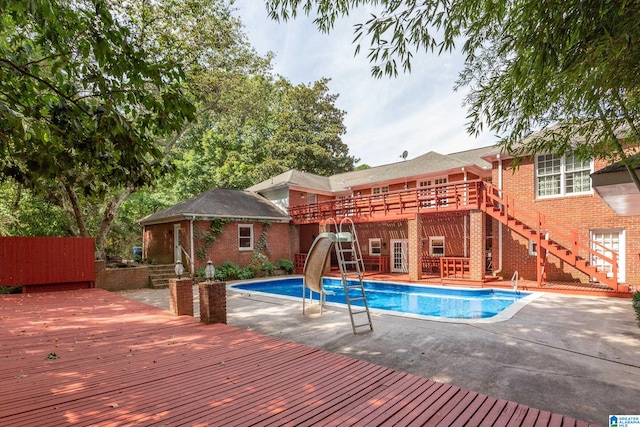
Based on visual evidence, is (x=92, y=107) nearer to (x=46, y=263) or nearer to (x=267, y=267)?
(x=46, y=263)

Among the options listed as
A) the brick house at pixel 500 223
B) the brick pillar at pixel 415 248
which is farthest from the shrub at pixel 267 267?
the brick pillar at pixel 415 248

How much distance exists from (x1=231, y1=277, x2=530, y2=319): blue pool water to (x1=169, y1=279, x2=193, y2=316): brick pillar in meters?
5.83

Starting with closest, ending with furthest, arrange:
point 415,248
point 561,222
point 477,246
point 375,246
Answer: point 561,222 → point 477,246 → point 415,248 → point 375,246

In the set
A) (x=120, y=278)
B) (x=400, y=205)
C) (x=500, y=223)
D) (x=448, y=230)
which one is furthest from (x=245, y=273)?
(x=500, y=223)

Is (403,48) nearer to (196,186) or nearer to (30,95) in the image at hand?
(30,95)

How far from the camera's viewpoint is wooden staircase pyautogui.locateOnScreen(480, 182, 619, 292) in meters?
11.1

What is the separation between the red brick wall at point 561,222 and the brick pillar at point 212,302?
400 inches

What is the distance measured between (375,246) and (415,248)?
5257 mm

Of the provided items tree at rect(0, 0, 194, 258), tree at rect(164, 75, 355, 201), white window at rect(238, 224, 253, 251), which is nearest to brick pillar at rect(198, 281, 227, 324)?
tree at rect(0, 0, 194, 258)

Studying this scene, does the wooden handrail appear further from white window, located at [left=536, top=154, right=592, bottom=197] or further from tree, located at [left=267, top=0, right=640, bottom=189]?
tree, located at [left=267, top=0, right=640, bottom=189]

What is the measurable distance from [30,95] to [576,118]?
28.6 feet

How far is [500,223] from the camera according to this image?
1398cm

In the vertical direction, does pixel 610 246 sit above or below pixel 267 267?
above

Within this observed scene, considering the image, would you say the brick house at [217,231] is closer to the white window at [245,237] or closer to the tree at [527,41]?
the white window at [245,237]
